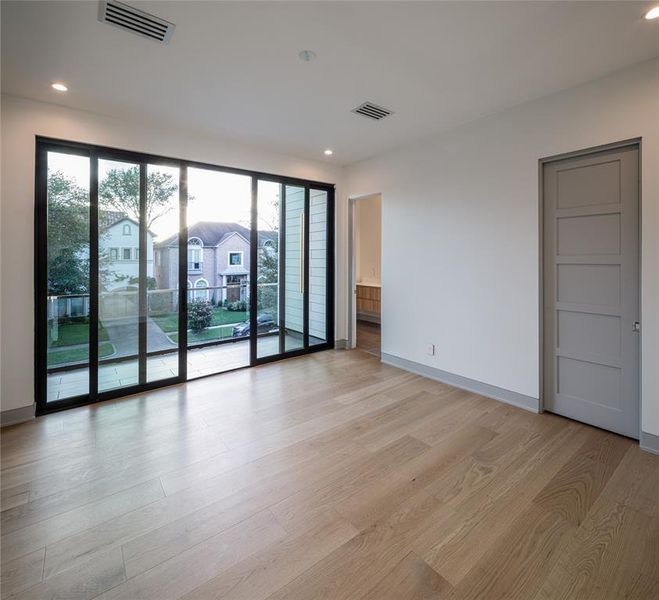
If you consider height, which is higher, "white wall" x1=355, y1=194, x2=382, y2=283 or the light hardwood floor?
"white wall" x1=355, y1=194, x2=382, y2=283

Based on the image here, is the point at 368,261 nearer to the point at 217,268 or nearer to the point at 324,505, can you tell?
the point at 217,268

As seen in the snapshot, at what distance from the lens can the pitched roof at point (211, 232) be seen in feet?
13.3

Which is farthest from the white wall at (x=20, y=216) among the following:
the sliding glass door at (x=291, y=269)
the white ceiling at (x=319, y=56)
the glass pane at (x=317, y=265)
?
the glass pane at (x=317, y=265)

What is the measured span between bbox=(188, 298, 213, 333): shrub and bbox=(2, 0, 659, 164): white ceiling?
211 cm

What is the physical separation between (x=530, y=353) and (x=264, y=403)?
2721 millimetres

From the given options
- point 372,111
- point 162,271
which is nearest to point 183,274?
point 162,271

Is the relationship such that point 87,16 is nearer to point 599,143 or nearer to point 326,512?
point 326,512

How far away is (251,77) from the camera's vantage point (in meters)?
2.82

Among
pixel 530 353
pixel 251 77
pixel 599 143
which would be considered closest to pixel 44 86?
pixel 251 77

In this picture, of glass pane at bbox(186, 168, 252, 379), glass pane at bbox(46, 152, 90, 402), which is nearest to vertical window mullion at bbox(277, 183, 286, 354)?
glass pane at bbox(186, 168, 252, 379)

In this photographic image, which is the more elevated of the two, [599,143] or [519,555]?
[599,143]

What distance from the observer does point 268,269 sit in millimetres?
4887

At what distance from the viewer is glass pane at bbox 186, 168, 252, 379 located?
13.9 feet

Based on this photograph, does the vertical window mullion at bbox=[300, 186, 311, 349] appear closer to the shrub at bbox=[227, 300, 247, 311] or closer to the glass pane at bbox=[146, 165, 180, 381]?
the shrub at bbox=[227, 300, 247, 311]
